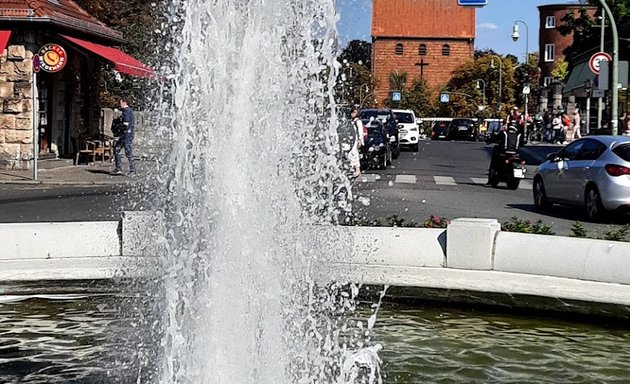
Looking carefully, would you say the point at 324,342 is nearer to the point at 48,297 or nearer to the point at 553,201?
the point at 48,297

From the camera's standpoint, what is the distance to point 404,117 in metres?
47.2

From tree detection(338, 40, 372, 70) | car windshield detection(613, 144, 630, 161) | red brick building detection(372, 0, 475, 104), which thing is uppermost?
red brick building detection(372, 0, 475, 104)

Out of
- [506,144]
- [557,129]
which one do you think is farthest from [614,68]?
[557,129]

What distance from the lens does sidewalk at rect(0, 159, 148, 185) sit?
2577 cm

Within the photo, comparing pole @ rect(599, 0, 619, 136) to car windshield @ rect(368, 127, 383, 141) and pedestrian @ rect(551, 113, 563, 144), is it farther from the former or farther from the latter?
pedestrian @ rect(551, 113, 563, 144)

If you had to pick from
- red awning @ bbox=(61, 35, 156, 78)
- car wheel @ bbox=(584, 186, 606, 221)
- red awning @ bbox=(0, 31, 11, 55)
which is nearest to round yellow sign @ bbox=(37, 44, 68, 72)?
red awning @ bbox=(0, 31, 11, 55)

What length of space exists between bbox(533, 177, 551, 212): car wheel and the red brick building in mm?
103756

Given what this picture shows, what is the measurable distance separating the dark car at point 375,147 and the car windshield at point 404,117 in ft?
43.3

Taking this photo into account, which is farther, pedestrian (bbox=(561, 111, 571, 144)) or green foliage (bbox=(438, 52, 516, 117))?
green foliage (bbox=(438, 52, 516, 117))

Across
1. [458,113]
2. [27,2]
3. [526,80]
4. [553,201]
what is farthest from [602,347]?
[458,113]

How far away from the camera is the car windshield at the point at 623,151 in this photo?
18.8 metres

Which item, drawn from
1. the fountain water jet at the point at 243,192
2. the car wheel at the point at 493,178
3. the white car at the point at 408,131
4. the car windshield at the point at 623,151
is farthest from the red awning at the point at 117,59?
the fountain water jet at the point at 243,192

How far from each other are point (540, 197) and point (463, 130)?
179 ft

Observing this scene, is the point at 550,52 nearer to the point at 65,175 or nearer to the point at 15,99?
the point at 15,99
